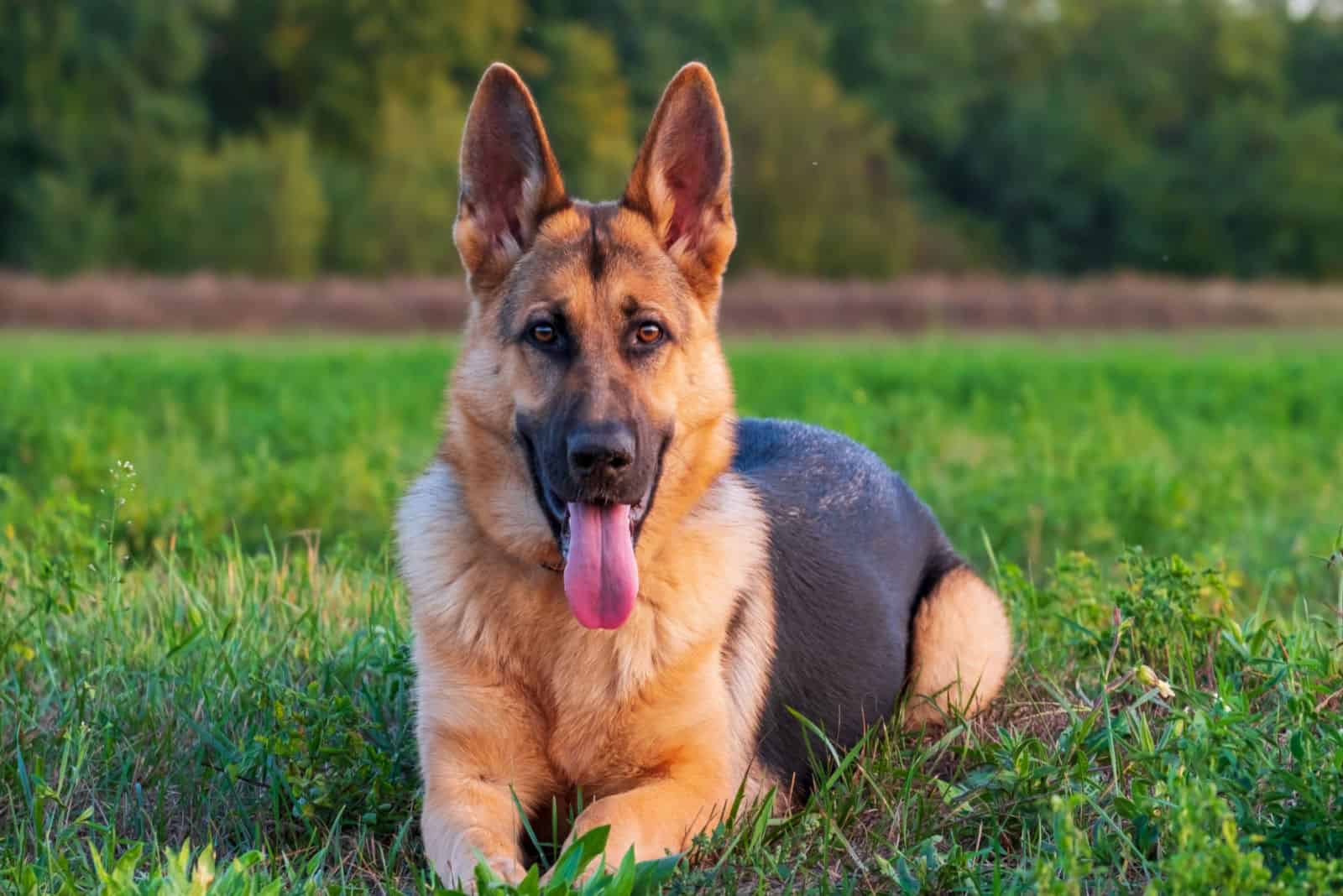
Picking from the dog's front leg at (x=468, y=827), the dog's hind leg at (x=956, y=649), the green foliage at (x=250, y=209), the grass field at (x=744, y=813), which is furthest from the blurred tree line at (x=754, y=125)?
the dog's front leg at (x=468, y=827)

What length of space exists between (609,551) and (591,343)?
580 mm

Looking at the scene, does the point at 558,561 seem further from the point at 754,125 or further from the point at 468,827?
the point at 754,125

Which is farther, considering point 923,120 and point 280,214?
point 923,120

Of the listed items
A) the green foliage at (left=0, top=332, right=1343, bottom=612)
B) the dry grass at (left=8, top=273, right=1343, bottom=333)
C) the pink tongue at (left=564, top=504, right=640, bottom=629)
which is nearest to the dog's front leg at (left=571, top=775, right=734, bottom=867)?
the pink tongue at (left=564, top=504, right=640, bottom=629)

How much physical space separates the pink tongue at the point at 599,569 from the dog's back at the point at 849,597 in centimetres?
65

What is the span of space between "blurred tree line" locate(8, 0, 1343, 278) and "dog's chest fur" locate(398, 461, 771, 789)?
39.6 meters

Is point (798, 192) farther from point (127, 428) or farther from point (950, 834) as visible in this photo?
point (950, 834)

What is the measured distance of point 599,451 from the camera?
3.66 metres

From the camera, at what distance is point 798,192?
169 ft

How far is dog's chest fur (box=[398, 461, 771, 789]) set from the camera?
12.6 feet

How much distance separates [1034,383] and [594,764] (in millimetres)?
13286

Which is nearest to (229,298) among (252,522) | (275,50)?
(275,50)

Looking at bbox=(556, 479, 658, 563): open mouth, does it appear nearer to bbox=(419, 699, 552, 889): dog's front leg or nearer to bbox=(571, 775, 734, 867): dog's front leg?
bbox=(419, 699, 552, 889): dog's front leg

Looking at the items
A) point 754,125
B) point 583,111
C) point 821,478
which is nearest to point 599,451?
point 821,478
